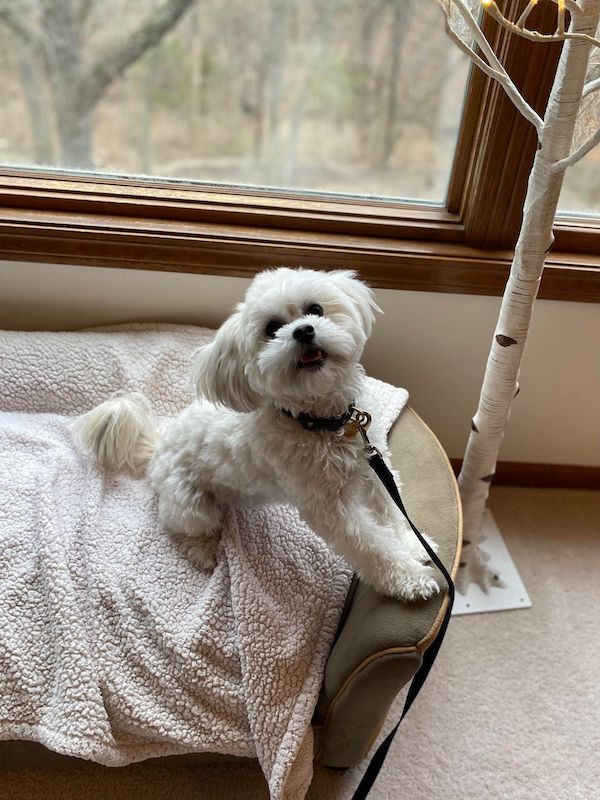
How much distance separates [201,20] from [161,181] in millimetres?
359

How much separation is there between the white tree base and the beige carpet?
2 centimetres

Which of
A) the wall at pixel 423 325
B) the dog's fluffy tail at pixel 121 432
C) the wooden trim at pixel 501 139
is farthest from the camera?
the wall at pixel 423 325

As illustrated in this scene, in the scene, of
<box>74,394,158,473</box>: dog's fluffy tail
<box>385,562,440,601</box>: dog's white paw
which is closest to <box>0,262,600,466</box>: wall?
<box>74,394,158,473</box>: dog's fluffy tail

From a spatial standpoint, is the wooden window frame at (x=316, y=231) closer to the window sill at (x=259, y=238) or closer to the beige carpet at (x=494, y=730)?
the window sill at (x=259, y=238)

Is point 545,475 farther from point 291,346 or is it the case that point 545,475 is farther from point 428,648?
point 291,346

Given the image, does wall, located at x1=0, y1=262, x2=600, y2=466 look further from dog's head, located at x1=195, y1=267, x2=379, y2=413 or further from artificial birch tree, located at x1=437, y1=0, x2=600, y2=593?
dog's head, located at x1=195, y1=267, x2=379, y2=413

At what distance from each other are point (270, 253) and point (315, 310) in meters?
0.49

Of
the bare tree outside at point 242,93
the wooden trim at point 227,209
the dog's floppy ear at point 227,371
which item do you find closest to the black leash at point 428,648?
the dog's floppy ear at point 227,371

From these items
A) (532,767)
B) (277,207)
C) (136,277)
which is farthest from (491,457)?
(136,277)

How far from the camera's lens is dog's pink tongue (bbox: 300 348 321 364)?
3.17ft

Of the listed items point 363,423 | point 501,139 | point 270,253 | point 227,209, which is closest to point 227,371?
point 363,423

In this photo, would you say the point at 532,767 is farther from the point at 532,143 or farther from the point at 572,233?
the point at 532,143

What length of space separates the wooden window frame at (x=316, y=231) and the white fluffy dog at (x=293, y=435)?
39 cm

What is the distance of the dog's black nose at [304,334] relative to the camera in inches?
37.7
